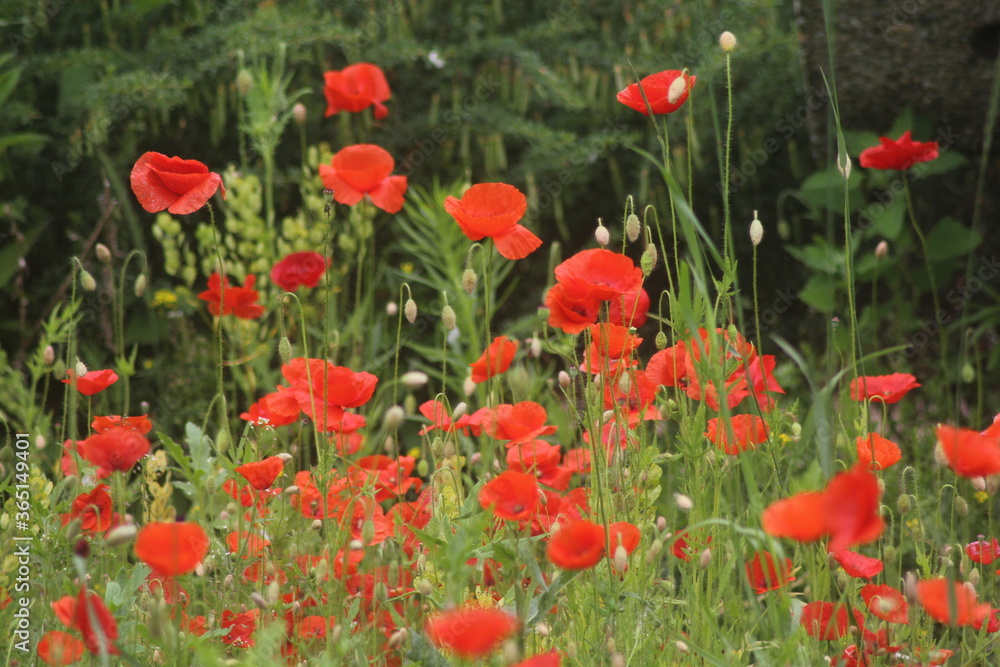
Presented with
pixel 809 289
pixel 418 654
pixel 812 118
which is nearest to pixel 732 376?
pixel 418 654

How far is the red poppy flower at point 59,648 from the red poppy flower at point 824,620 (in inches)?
32.5

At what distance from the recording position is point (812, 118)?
123 inches

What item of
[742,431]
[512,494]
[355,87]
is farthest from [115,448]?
[355,87]

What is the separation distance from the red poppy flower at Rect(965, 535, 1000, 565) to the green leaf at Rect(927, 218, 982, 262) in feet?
5.60

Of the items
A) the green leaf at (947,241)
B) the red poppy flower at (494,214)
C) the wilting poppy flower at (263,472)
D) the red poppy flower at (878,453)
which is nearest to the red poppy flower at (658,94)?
the red poppy flower at (494,214)

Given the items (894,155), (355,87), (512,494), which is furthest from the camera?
(355,87)

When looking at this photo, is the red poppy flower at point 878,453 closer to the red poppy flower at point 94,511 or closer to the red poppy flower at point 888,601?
the red poppy flower at point 888,601

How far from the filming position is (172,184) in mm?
1273

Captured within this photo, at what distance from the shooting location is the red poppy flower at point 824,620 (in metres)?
1.19

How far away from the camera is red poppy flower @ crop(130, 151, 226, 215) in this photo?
4.12 ft

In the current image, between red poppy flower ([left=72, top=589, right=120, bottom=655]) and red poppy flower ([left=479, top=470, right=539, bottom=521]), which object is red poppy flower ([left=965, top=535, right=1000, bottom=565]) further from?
red poppy flower ([left=72, top=589, right=120, bottom=655])

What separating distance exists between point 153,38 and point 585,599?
283 centimetres

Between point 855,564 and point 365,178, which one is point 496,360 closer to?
point 365,178

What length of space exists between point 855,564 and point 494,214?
63 centimetres
